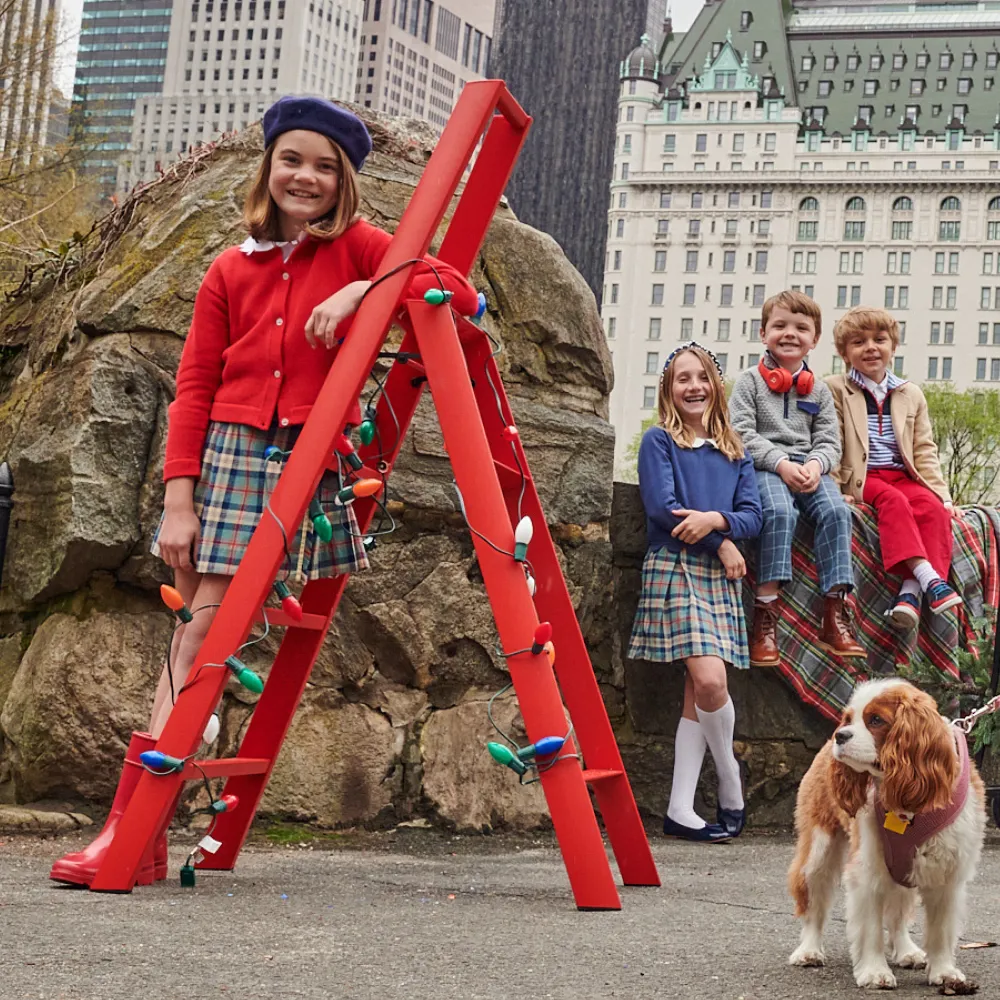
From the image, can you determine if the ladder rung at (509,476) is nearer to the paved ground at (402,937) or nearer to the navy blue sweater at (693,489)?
the paved ground at (402,937)

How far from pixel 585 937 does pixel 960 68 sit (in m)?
129

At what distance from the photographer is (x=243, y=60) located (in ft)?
563

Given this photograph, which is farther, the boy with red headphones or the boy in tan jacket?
the boy in tan jacket

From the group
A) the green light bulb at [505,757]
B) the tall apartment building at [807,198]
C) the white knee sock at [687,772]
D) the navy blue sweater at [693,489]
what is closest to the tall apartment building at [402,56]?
the tall apartment building at [807,198]

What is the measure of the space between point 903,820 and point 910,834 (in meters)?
0.05

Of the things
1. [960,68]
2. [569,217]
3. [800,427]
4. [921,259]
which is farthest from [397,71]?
[800,427]

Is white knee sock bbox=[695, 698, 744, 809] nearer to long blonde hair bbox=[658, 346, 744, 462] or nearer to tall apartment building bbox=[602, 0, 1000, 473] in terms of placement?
long blonde hair bbox=[658, 346, 744, 462]

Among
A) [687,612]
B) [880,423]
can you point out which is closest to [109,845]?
[687,612]

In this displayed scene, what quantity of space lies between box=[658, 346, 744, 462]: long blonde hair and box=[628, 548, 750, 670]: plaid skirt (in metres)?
Result: 0.45

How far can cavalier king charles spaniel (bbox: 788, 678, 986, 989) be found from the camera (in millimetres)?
3336

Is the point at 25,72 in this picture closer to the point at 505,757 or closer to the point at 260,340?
the point at 260,340

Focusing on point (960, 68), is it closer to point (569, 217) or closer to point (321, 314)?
point (569, 217)

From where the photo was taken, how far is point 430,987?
3.12m

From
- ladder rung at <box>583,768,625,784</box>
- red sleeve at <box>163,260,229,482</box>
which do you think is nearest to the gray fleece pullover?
ladder rung at <box>583,768,625,784</box>
